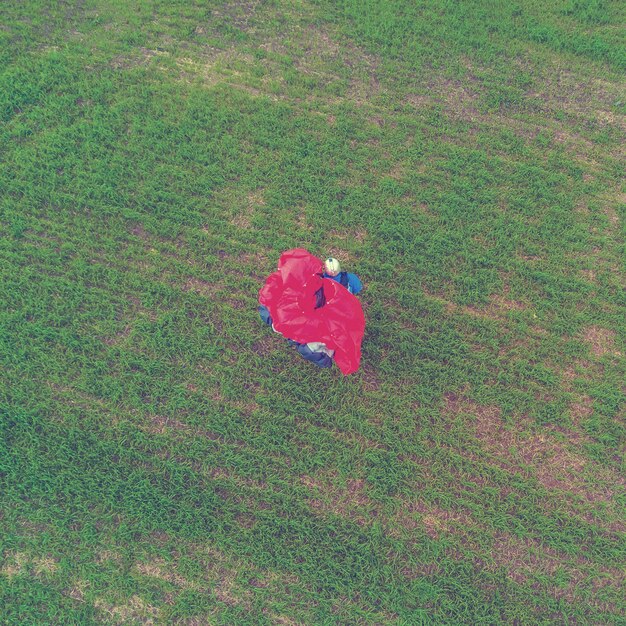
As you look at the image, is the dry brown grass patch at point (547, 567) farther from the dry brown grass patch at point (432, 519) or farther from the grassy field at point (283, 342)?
the dry brown grass patch at point (432, 519)

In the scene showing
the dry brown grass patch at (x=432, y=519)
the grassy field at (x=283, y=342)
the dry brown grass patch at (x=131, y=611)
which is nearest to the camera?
the dry brown grass patch at (x=131, y=611)

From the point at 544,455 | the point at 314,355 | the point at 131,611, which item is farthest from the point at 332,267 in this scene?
the point at 131,611

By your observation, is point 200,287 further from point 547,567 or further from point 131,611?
point 547,567

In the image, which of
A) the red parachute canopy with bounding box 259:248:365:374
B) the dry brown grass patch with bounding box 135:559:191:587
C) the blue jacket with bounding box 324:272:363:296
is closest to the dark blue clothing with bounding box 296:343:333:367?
the red parachute canopy with bounding box 259:248:365:374

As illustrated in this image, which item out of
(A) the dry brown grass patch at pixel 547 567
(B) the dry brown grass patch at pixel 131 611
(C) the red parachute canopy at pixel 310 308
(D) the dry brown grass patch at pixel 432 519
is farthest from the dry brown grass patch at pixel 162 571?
(A) the dry brown grass patch at pixel 547 567

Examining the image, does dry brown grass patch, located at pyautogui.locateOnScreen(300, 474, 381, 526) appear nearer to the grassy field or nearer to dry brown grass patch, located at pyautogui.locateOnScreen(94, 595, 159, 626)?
the grassy field

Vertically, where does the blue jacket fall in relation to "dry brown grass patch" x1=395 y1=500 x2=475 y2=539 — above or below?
above
